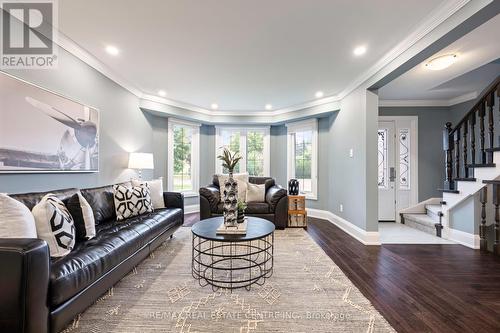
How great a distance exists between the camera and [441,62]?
116 inches

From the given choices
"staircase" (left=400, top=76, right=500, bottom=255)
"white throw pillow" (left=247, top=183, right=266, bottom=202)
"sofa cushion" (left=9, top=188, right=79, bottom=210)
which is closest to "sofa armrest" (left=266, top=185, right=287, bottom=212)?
"white throw pillow" (left=247, top=183, right=266, bottom=202)

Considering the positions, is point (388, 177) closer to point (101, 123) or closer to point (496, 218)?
point (496, 218)

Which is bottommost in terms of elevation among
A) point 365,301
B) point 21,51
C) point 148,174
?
point 365,301

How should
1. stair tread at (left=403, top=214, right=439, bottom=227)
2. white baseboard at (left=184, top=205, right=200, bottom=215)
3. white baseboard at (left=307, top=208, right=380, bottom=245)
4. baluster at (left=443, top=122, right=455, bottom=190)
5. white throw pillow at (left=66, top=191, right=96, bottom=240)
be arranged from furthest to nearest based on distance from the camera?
white baseboard at (left=184, top=205, right=200, bottom=215) < stair tread at (left=403, top=214, right=439, bottom=227) < baluster at (left=443, top=122, right=455, bottom=190) < white baseboard at (left=307, top=208, right=380, bottom=245) < white throw pillow at (left=66, top=191, right=96, bottom=240)

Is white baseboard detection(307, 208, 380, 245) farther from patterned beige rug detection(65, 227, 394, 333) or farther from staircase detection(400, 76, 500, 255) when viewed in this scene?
staircase detection(400, 76, 500, 255)

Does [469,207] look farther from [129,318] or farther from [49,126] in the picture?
[49,126]

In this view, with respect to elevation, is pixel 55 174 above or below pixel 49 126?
below

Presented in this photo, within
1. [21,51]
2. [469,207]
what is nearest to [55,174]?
[21,51]

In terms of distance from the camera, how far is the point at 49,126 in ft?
7.71

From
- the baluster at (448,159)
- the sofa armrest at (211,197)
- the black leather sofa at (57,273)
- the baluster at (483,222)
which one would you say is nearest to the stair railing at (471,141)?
the baluster at (448,159)

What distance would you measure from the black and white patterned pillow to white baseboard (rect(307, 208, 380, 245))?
10.3 feet

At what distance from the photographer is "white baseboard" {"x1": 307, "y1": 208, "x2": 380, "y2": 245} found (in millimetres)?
3330

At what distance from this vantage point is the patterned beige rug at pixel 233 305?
5.15 ft

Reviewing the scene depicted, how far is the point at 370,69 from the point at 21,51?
4.06 meters
